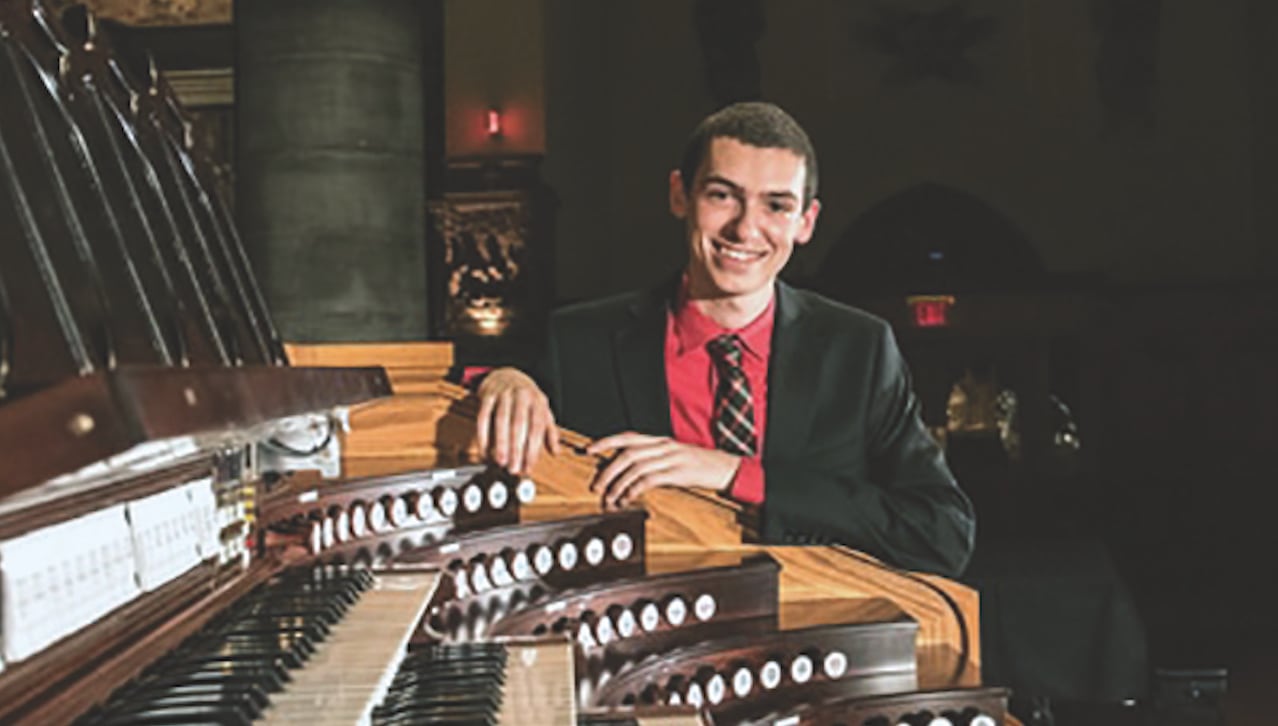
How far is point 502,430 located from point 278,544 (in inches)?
24.5

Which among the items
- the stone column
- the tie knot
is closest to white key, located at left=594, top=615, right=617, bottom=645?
the tie knot

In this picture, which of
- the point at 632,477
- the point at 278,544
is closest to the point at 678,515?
the point at 632,477

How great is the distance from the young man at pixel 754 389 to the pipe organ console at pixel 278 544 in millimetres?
143

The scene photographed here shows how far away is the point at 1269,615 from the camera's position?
24.5 ft

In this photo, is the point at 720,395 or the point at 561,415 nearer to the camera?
the point at 720,395

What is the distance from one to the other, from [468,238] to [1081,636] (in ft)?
18.6

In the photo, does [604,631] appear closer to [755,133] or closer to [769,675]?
[769,675]

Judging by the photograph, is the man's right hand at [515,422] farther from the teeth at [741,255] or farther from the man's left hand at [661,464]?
the teeth at [741,255]

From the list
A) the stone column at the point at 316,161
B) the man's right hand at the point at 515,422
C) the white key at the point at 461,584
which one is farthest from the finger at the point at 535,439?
the stone column at the point at 316,161

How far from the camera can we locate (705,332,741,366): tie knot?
3.02 meters

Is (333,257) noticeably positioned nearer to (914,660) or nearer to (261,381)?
(914,660)

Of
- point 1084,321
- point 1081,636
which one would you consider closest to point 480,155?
point 1084,321

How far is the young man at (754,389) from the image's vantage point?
2883mm

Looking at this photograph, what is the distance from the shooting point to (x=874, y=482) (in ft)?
10.0
